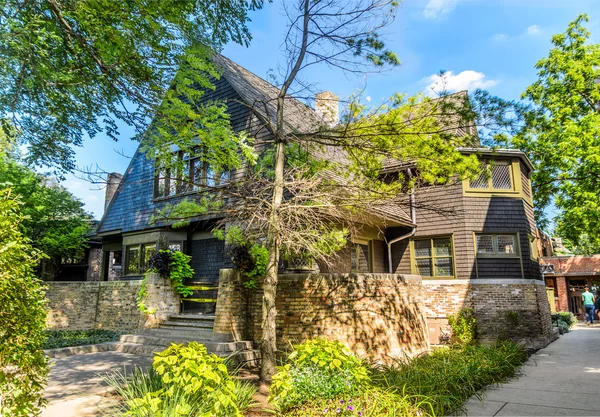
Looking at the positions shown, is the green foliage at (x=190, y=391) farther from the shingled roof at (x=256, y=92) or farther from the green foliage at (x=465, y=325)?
the green foliage at (x=465, y=325)

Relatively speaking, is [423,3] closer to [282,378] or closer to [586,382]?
[282,378]

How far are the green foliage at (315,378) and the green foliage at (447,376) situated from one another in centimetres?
80

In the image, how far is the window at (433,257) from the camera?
1402cm

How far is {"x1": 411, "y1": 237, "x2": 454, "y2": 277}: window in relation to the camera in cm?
1402

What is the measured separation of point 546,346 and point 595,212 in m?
7.79

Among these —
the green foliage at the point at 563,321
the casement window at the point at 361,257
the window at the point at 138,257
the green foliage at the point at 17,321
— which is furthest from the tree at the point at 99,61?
the green foliage at the point at 563,321

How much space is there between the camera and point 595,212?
54.4 ft

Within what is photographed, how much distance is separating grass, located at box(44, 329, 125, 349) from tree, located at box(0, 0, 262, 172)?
18.4ft

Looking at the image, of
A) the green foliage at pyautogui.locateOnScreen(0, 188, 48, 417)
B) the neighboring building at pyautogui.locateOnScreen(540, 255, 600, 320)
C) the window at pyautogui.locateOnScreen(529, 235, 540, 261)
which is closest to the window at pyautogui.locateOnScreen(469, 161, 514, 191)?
the window at pyautogui.locateOnScreen(529, 235, 540, 261)

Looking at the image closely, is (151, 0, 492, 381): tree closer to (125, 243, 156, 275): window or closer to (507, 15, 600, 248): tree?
(125, 243, 156, 275): window

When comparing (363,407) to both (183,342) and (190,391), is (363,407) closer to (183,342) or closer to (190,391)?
(190,391)

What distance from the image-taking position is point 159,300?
11250 millimetres

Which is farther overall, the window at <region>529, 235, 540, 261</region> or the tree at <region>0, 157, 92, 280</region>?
the tree at <region>0, 157, 92, 280</region>

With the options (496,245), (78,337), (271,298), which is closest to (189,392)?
(271,298)
